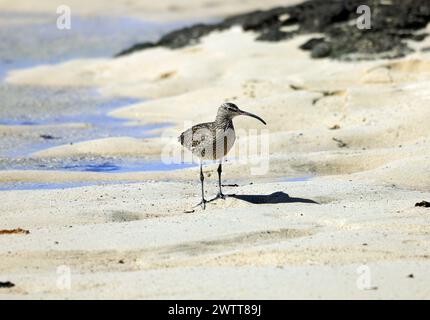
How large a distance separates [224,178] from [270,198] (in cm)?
227

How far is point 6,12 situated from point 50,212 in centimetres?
2266

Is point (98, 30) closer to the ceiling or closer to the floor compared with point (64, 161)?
closer to the ceiling

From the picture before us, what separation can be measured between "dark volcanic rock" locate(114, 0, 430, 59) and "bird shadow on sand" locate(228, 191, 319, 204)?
937 centimetres

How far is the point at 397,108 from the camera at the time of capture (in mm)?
15406

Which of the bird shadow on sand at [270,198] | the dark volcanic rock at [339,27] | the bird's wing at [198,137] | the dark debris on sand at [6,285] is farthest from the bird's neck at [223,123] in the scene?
the dark volcanic rock at [339,27]

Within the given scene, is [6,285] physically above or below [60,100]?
below

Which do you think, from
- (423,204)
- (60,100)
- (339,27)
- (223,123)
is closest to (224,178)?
(223,123)

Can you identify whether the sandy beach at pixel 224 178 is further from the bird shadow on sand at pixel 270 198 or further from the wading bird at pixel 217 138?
the wading bird at pixel 217 138

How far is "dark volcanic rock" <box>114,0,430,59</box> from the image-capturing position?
20.2 metres

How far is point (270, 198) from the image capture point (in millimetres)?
10625

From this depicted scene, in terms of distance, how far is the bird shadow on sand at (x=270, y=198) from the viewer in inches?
413

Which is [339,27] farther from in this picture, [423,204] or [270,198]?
[423,204]
